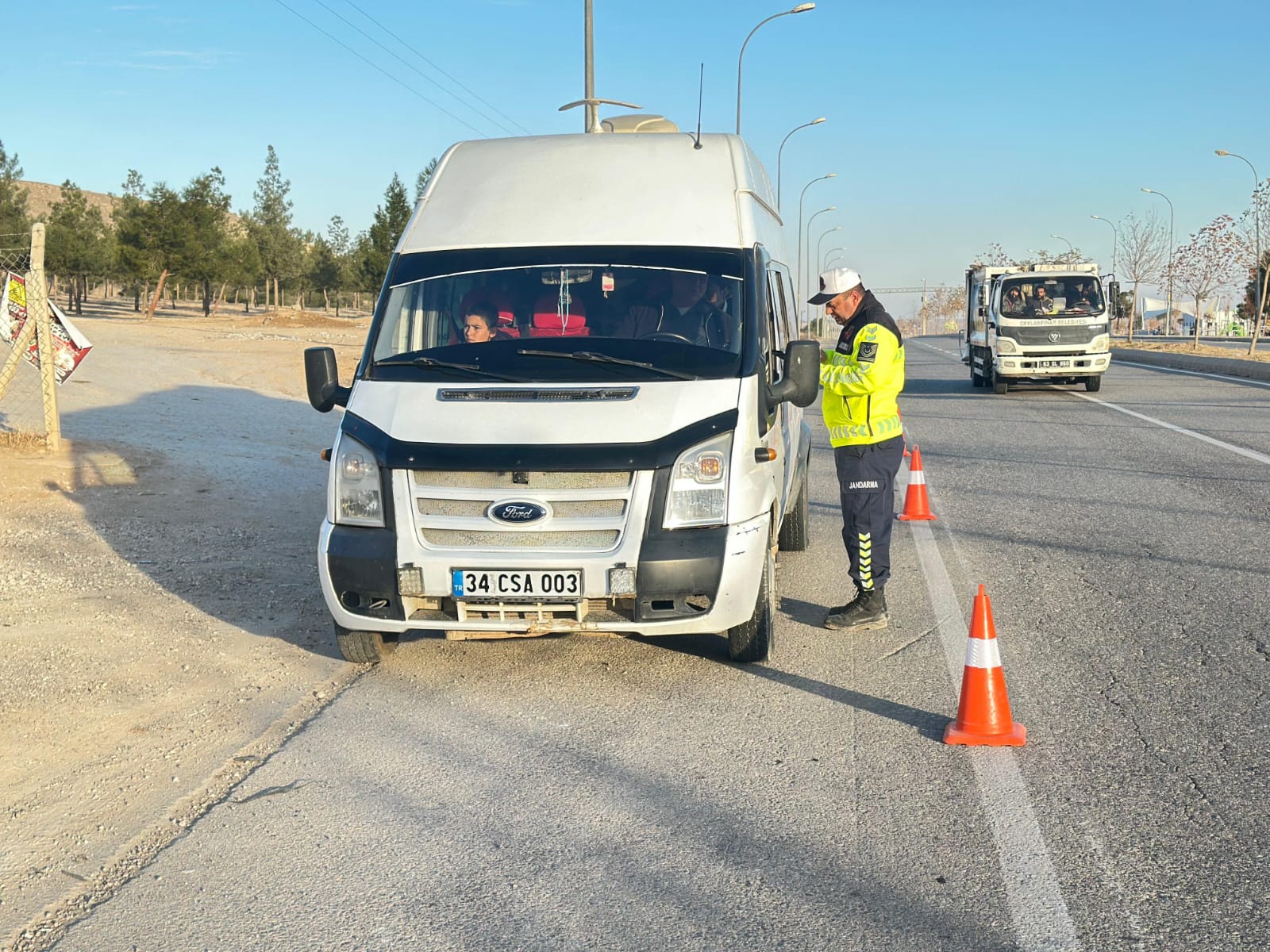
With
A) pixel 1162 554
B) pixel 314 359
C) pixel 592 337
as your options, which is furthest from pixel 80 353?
pixel 1162 554

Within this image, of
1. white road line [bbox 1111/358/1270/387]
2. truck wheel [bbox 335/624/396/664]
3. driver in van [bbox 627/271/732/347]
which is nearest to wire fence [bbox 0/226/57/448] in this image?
truck wheel [bbox 335/624/396/664]

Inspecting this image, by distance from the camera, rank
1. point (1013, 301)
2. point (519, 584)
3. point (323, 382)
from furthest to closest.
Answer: point (1013, 301)
point (323, 382)
point (519, 584)

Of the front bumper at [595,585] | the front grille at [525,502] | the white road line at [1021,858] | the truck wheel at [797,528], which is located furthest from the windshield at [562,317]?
the truck wheel at [797,528]

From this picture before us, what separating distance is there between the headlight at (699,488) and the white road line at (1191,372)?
81.5 ft

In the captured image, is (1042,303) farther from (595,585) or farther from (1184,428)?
(595,585)

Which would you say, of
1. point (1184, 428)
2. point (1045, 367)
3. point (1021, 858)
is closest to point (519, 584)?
point (1021, 858)

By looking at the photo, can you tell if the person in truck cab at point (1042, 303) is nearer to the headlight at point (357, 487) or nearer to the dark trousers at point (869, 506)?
the dark trousers at point (869, 506)

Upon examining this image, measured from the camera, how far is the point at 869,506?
6887 mm

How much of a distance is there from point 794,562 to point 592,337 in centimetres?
313

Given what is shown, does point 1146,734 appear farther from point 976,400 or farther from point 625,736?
point 976,400

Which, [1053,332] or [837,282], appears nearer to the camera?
[837,282]

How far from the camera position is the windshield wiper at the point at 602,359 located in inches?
237

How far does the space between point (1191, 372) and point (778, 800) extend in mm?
32046

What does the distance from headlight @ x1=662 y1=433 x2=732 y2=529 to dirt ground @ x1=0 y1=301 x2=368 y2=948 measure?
71.8 inches
